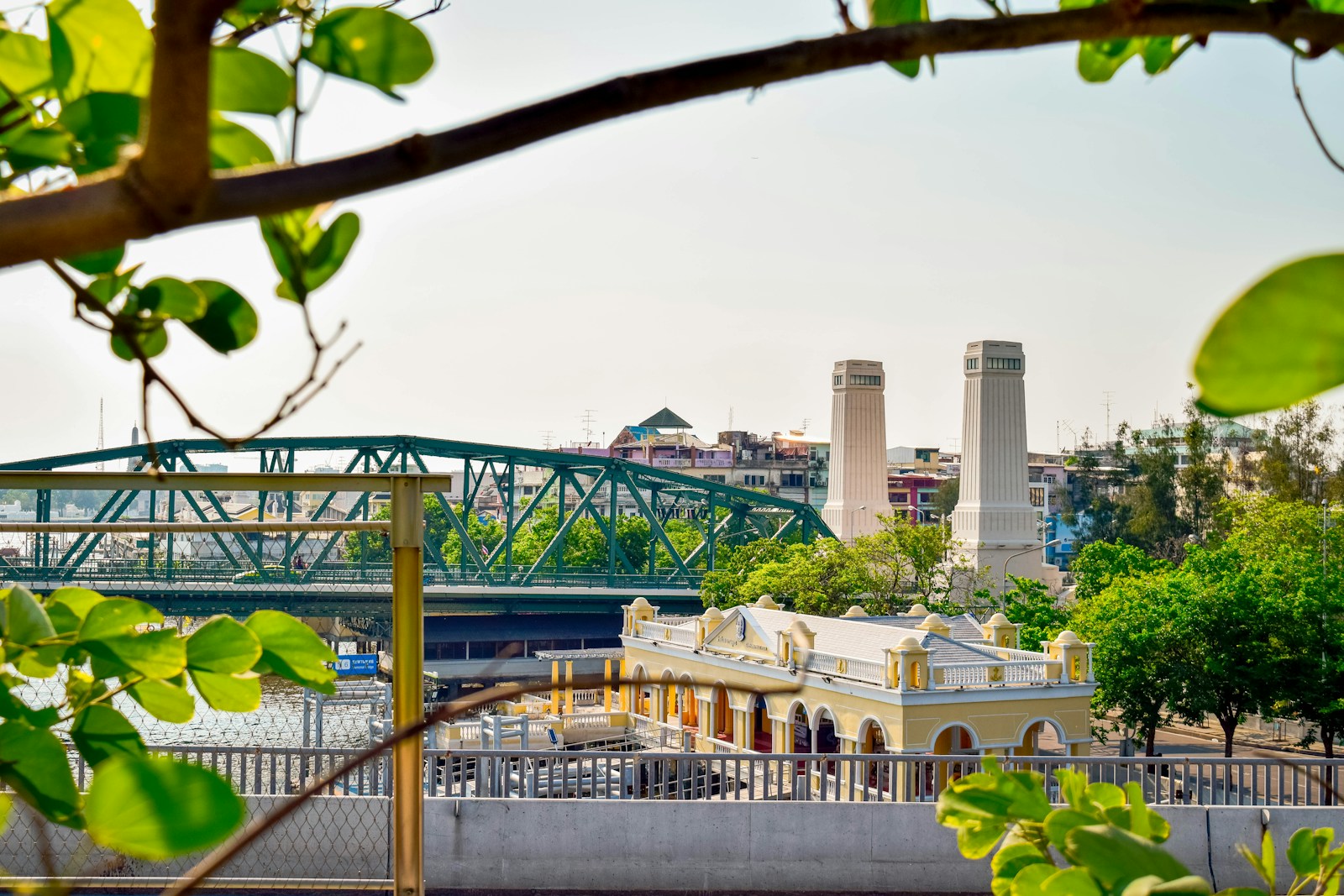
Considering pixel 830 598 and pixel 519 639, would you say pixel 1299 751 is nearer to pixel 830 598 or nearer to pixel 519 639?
pixel 830 598

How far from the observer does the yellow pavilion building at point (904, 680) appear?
22.0 m

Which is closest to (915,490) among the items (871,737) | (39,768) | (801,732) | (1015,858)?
(801,732)

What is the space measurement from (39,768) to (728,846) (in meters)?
7.83

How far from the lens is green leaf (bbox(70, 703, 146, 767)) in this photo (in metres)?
1.08

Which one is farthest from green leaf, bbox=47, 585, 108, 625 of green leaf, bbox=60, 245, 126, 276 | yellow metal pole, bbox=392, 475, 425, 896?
yellow metal pole, bbox=392, 475, 425, 896

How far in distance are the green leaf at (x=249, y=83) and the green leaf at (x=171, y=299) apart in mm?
191

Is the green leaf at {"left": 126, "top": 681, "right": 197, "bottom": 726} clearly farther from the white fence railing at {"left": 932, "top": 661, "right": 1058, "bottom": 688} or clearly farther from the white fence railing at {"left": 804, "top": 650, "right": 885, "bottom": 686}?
the white fence railing at {"left": 932, "top": 661, "right": 1058, "bottom": 688}

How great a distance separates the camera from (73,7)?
0.85 metres

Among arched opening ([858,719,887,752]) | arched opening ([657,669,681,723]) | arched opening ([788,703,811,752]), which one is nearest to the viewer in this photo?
arched opening ([858,719,887,752])

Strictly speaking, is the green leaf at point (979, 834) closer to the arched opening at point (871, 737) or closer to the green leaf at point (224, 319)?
the green leaf at point (224, 319)

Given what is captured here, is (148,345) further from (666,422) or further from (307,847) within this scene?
(666,422)

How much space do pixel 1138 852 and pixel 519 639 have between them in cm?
5145

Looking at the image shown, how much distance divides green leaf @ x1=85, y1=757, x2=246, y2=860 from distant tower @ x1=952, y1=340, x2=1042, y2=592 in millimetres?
40799

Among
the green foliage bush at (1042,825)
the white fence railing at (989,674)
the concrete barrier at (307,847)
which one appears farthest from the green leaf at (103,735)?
the white fence railing at (989,674)
